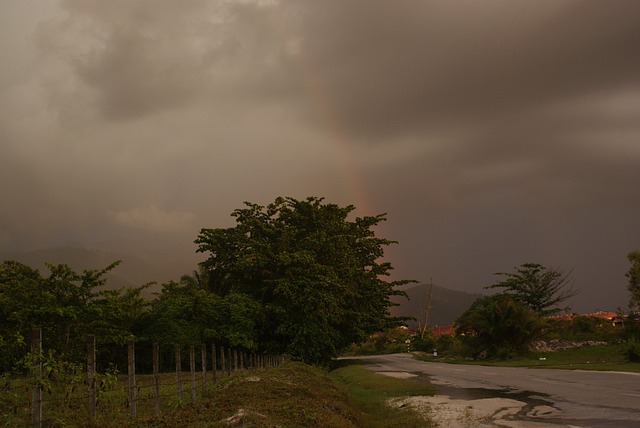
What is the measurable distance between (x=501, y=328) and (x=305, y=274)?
809 inches

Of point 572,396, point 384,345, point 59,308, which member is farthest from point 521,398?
point 384,345

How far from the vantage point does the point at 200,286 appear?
61125 mm

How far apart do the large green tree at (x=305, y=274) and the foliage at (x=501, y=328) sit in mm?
7675

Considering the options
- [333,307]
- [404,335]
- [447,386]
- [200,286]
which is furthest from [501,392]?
[404,335]

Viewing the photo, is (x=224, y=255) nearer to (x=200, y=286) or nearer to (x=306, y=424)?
(x=200, y=286)

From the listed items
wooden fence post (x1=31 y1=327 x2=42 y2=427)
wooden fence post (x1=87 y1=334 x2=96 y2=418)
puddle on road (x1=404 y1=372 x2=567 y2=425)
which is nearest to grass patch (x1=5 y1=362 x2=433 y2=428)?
wooden fence post (x1=87 y1=334 x2=96 y2=418)

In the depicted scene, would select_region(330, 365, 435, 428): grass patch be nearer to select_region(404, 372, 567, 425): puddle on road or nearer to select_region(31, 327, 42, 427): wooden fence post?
select_region(404, 372, 567, 425): puddle on road

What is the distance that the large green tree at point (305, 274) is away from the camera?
1686 inches

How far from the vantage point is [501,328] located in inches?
2087

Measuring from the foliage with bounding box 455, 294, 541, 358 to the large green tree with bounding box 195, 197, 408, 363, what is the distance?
7.67 metres

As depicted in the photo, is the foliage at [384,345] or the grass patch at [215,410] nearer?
the grass patch at [215,410]

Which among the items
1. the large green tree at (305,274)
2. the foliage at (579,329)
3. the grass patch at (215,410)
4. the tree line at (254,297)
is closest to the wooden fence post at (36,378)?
the grass patch at (215,410)

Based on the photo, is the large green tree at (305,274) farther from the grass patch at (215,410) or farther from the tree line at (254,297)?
the grass patch at (215,410)

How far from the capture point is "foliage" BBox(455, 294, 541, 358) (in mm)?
52094
